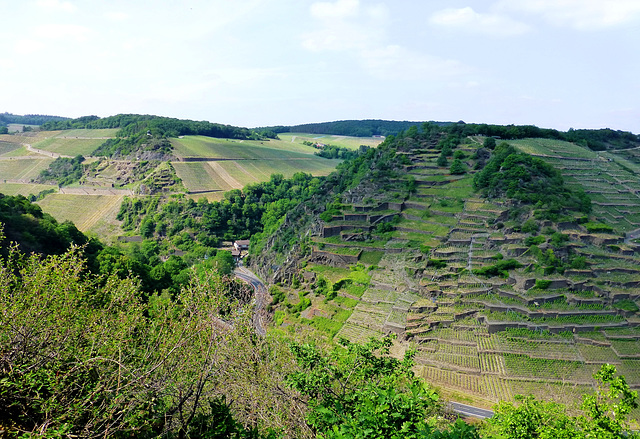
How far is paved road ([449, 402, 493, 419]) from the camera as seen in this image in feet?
89.6

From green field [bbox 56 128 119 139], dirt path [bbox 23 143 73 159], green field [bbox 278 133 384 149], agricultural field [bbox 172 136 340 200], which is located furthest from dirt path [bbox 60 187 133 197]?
green field [bbox 278 133 384 149]

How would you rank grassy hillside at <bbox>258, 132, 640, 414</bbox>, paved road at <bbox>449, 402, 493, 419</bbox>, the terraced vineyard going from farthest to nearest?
grassy hillside at <bbox>258, 132, 640, 414</bbox>, the terraced vineyard, paved road at <bbox>449, 402, 493, 419</bbox>

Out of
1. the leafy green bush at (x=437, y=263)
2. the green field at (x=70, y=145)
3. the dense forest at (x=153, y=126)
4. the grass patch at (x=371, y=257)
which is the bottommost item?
the grass patch at (x=371, y=257)

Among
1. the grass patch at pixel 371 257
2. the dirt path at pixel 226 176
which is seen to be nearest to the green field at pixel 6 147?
the dirt path at pixel 226 176

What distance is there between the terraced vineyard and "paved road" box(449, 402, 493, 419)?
1.04 m

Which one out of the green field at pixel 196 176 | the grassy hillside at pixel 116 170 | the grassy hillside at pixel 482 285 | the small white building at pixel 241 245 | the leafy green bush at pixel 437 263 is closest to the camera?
the grassy hillside at pixel 482 285

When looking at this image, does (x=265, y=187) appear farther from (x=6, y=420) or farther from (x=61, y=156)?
(x=6, y=420)

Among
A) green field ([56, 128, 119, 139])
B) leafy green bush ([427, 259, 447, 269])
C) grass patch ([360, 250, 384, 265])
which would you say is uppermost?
green field ([56, 128, 119, 139])

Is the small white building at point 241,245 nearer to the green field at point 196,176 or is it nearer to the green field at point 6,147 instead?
the green field at point 196,176

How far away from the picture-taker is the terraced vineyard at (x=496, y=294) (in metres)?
30.0

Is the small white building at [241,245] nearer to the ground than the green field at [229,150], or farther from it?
nearer to the ground

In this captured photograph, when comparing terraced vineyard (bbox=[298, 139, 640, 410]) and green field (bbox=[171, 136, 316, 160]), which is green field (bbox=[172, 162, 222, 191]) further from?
terraced vineyard (bbox=[298, 139, 640, 410])

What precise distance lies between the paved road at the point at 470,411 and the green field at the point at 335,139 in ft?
455

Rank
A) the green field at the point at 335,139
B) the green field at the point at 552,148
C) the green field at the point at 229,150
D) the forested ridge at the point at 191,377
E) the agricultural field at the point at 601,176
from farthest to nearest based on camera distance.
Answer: the green field at the point at 335,139, the green field at the point at 229,150, the green field at the point at 552,148, the agricultural field at the point at 601,176, the forested ridge at the point at 191,377
